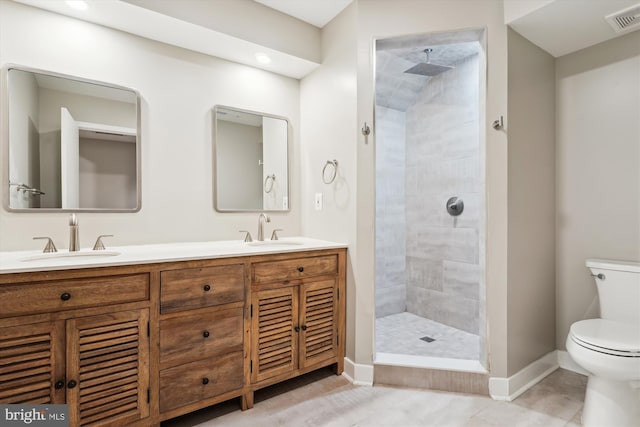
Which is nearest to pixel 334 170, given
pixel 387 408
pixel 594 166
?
pixel 387 408

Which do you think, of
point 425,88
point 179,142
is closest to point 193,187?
point 179,142

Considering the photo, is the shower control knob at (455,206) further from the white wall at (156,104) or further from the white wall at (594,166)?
the white wall at (156,104)

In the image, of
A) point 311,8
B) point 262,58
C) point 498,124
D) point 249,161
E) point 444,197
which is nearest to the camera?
point 498,124

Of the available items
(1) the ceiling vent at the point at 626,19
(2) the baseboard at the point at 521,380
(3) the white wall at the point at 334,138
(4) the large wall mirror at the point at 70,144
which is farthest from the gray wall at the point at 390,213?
(4) the large wall mirror at the point at 70,144

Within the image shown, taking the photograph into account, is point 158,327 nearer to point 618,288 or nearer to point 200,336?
point 200,336

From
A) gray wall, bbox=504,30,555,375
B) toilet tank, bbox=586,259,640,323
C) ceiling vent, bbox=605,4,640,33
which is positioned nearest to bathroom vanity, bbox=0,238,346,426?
gray wall, bbox=504,30,555,375

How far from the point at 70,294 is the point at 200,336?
62 cm

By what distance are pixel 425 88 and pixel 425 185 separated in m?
0.97

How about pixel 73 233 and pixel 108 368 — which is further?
pixel 73 233

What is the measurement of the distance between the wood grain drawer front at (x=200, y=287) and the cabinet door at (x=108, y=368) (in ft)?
0.42

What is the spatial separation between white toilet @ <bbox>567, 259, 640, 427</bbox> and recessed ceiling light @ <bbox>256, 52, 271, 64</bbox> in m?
2.59

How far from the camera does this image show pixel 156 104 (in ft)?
6.99

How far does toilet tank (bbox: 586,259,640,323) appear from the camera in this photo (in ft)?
6.07

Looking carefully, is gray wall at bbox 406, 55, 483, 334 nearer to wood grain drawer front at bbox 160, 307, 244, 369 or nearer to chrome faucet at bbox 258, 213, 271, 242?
chrome faucet at bbox 258, 213, 271, 242
